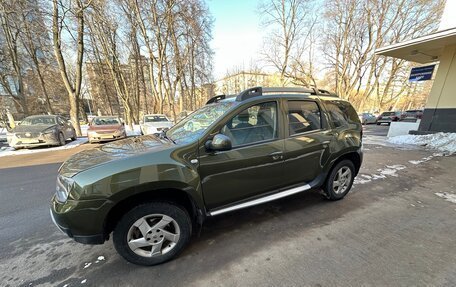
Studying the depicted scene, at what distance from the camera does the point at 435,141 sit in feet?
27.2

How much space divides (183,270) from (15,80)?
2566 cm

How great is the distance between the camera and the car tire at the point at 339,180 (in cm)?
347

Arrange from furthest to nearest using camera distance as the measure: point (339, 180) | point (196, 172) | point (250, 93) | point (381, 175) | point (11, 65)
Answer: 1. point (11, 65)
2. point (381, 175)
3. point (339, 180)
4. point (250, 93)
5. point (196, 172)

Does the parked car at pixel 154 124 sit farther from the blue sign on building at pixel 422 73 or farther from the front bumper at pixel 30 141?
the blue sign on building at pixel 422 73

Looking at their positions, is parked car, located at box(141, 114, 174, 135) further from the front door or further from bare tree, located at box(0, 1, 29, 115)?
bare tree, located at box(0, 1, 29, 115)

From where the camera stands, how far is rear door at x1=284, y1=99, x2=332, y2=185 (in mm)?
2891

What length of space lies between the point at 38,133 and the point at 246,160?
11.0m

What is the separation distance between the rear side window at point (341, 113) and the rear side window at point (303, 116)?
0.34 metres

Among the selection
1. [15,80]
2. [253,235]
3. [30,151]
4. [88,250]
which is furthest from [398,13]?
[15,80]

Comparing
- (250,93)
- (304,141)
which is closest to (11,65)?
(250,93)

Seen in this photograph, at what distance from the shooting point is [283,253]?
2.36 metres

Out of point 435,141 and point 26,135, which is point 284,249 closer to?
point 435,141

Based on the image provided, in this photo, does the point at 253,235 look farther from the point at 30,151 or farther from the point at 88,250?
the point at 30,151

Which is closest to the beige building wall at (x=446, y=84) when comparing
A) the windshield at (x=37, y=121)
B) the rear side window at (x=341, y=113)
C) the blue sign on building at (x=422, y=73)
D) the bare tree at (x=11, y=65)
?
the blue sign on building at (x=422, y=73)
